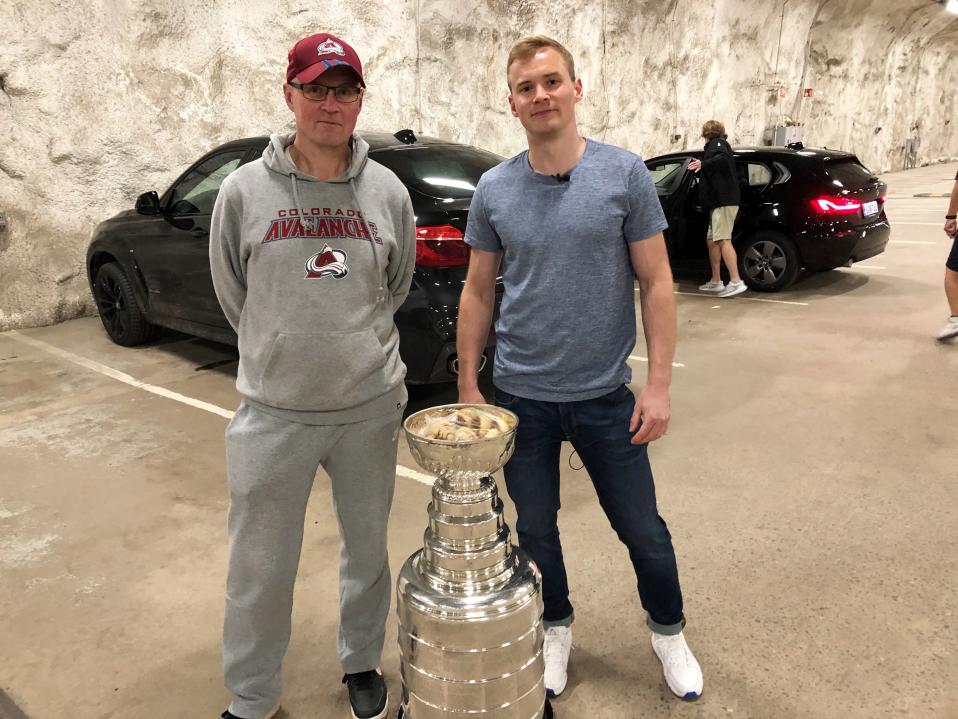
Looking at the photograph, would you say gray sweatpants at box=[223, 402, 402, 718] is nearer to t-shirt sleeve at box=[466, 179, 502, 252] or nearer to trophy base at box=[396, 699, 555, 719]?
trophy base at box=[396, 699, 555, 719]

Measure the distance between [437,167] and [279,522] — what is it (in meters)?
2.68

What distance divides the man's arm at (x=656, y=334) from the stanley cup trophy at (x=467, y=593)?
393 mm

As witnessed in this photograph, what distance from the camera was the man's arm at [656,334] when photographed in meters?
1.75

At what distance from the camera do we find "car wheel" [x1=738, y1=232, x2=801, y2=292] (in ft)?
22.5

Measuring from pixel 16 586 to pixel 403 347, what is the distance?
1.91 meters

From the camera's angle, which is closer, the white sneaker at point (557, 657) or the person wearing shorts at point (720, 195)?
the white sneaker at point (557, 657)

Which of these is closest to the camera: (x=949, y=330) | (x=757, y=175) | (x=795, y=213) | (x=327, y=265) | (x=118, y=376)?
(x=327, y=265)

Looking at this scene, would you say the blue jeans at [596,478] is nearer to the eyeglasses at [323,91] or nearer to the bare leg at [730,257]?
the eyeglasses at [323,91]

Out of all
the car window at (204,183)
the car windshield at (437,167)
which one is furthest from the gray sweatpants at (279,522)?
the car window at (204,183)

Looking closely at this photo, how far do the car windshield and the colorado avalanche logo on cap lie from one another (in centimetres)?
209

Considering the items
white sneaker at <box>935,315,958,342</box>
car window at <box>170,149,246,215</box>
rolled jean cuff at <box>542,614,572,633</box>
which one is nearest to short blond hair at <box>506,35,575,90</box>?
rolled jean cuff at <box>542,614,572,633</box>

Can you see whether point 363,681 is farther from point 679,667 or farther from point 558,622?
point 679,667

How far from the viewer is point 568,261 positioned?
5.66ft

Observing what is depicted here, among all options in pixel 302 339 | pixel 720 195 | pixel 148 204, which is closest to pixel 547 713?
pixel 302 339
